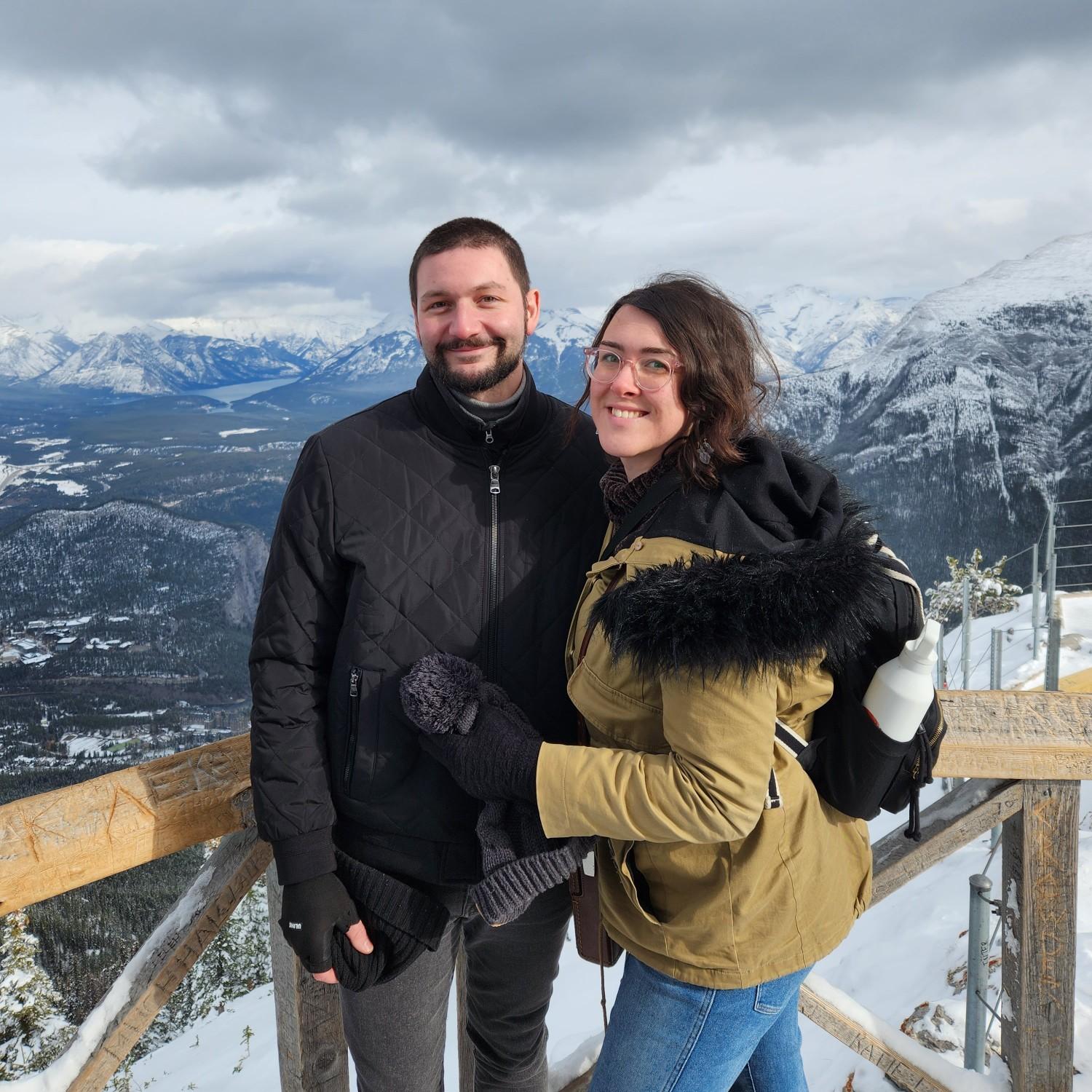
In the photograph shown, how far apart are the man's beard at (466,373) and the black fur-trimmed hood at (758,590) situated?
0.86 meters

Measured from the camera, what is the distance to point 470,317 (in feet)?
7.97

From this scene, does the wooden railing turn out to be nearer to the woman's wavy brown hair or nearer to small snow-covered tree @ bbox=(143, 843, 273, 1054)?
the woman's wavy brown hair

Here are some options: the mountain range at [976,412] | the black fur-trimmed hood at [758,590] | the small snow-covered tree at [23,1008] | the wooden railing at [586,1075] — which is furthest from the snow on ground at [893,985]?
the mountain range at [976,412]

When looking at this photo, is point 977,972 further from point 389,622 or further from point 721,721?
point 389,622

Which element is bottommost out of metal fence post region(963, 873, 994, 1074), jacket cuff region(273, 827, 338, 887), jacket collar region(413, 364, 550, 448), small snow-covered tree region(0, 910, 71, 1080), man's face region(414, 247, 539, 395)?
small snow-covered tree region(0, 910, 71, 1080)

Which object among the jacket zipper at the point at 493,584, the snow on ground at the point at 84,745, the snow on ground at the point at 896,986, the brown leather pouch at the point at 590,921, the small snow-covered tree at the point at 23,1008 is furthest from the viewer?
the snow on ground at the point at 84,745

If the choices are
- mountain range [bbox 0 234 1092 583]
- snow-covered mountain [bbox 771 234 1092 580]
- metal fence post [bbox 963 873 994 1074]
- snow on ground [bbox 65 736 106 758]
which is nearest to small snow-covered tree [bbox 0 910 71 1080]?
metal fence post [bbox 963 873 994 1074]

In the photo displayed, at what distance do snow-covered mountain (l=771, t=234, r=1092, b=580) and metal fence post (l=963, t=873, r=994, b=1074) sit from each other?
81.8 metres

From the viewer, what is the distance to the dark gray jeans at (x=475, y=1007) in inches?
88.7

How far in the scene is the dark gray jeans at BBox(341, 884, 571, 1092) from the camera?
7.39 ft

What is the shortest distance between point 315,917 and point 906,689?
61.1 inches

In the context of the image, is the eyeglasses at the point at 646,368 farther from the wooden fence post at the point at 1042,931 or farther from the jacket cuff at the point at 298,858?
the wooden fence post at the point at 1042,931

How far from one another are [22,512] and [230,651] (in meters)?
91.7

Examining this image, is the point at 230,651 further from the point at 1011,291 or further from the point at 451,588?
the point at 1011,291
